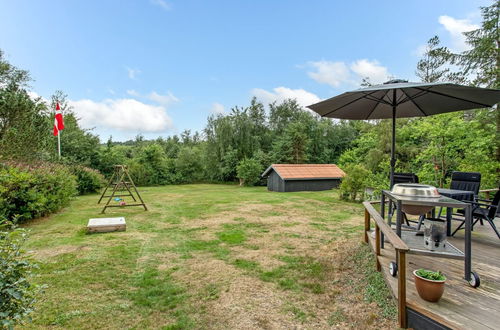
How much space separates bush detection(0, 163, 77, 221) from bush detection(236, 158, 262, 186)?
14547 mm

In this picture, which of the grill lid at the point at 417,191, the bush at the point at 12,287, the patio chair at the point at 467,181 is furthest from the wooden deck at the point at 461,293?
the bush at the point at 12,287

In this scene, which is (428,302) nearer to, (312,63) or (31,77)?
(312,63)

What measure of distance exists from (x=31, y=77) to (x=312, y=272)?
81.1 feet

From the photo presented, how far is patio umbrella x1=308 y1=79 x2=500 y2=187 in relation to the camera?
293 cm

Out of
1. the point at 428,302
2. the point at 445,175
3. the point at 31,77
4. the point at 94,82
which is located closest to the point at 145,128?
the point at 31,77

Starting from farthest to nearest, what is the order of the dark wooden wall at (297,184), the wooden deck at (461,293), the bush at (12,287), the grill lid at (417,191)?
the dark wooden wall at (297,184) → the grill lid at (417,191) → the wooden deck at (461,293) → the bush at (12,287)

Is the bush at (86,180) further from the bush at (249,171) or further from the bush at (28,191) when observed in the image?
the bush at (249,171)

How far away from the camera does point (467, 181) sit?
14.4ft

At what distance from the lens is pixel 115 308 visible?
2756mm

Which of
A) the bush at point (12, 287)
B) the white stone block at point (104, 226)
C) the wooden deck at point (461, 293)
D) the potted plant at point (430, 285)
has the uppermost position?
the bush at point (12, 287)

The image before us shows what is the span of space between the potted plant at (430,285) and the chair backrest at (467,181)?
Result: 3.06 m

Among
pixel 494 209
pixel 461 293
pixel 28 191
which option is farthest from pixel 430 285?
pixel 28 191

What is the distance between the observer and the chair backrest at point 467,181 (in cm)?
424

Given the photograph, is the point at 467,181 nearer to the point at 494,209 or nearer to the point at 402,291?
the point at 494,209
